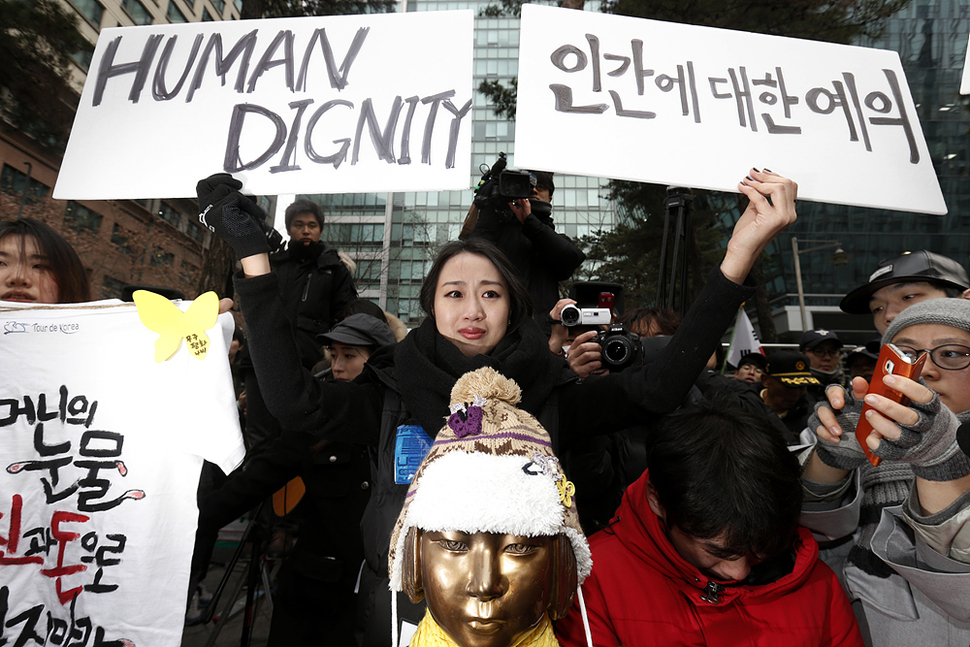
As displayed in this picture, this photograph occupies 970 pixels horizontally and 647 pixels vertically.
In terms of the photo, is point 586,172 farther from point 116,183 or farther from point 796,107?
point 116,183

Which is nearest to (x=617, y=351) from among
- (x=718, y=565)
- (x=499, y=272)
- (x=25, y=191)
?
(x=499, y=272)

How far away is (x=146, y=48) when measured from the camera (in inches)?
89.0

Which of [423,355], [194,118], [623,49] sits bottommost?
[423,355]

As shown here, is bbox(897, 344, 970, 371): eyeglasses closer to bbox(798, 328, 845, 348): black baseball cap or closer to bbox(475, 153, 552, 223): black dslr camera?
bbox(475, 153, 552, 223): black dslr camera

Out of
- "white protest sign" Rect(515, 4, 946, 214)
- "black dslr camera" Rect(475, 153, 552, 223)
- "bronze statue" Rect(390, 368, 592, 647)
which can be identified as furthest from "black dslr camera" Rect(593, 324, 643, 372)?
"bronze statue" Rect(390, 368, 592, 647)

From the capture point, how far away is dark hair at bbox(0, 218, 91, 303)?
2.17 meters

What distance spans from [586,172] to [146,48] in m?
1.77

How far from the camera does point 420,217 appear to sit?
95.6ft

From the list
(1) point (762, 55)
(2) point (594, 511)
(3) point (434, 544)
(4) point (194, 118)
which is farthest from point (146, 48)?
(2) point (594, 511)

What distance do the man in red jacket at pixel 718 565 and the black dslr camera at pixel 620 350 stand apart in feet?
1.74

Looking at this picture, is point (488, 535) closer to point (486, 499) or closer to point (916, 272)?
point (486, 499)

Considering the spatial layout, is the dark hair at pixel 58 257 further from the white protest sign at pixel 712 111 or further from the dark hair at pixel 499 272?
the white protest sign at pixel 712 111

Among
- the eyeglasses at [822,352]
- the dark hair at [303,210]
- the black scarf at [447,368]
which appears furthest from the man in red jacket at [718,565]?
the eyeglasses at [822,352]

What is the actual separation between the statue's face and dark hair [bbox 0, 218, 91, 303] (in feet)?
6.37
